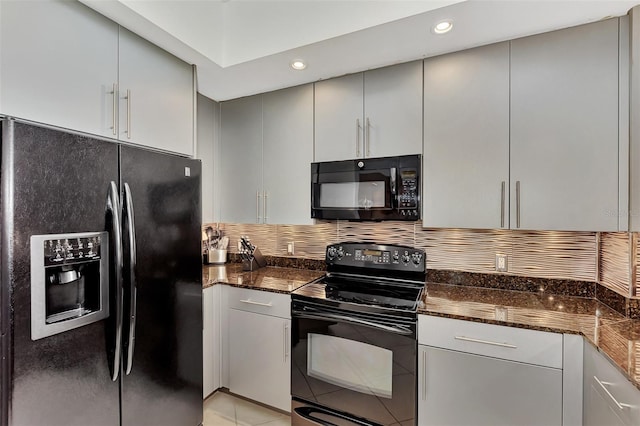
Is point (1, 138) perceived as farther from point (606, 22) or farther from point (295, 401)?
point (606, 22)

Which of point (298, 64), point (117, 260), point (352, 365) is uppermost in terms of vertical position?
point (298, 64)

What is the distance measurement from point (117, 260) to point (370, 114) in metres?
1.61

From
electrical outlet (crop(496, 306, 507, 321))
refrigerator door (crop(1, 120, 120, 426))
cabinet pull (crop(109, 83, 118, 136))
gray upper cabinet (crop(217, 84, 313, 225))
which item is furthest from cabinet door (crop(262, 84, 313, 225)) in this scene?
electrical outlet (crop(496, 306, 507, 321))

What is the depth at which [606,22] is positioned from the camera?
5.03 ft

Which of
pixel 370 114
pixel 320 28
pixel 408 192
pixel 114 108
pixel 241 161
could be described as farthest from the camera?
pixel 241 161

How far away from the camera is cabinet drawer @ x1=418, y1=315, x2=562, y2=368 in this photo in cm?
142

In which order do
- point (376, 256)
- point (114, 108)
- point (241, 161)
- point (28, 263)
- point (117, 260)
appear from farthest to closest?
1. point (241, 161)
2. point (376, 256)
3. point (114, 108)
4. point (117, 260)
5. point (28, 263)

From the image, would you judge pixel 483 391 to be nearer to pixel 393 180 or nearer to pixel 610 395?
pixel 610 395

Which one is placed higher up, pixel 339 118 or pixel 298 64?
pixel 298 64

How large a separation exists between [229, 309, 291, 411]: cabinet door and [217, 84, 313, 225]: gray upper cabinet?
72cm

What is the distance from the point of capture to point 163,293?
1.60 meters

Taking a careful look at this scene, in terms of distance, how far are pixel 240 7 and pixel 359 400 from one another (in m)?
2.41

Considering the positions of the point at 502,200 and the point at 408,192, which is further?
the point at 408,192

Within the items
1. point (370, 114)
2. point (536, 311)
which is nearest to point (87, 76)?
point (370, 114)
